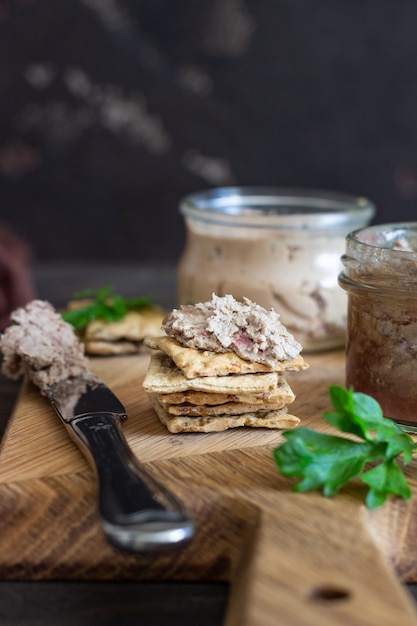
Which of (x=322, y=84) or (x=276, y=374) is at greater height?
(x=322, y=84)

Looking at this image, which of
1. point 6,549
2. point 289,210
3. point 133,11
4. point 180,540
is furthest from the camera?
point 133,11

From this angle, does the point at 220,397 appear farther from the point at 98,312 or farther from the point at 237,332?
the point at 98,312

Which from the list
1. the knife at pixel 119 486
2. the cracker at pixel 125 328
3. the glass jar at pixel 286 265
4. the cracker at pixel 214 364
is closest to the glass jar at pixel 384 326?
the cracker at pixel 214 364

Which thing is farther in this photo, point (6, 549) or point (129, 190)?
point (129, 190)

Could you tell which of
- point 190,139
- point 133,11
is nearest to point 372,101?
point 190,139

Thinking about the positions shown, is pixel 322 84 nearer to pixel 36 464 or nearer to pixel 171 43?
pixel 171 43

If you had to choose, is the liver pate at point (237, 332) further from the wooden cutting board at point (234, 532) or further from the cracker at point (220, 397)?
the wooden cutting board at point (234, 532)
